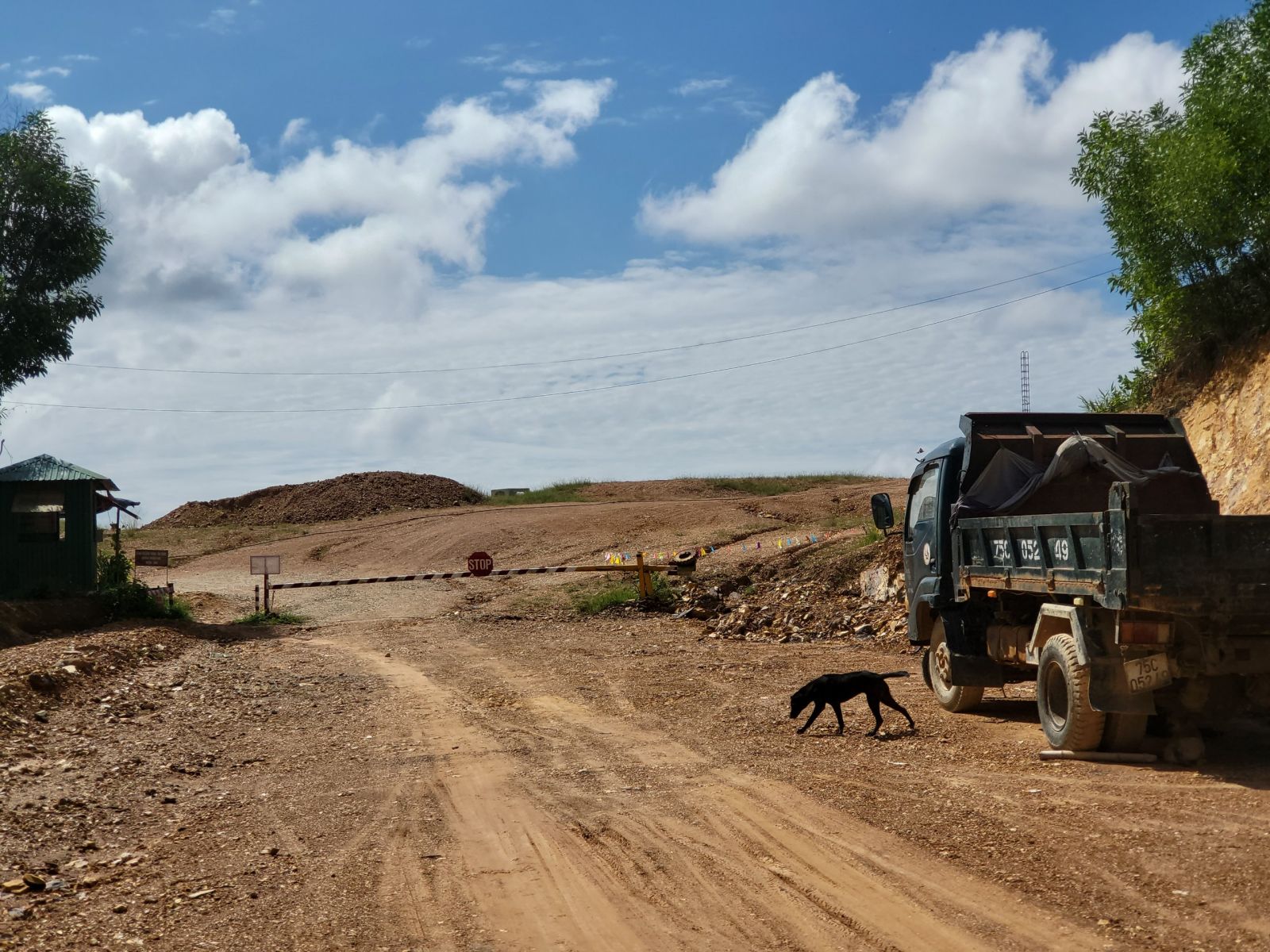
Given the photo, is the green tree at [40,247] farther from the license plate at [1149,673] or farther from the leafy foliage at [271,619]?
the license plate at [1149,673]

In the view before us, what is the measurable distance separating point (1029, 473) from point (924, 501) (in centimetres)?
170

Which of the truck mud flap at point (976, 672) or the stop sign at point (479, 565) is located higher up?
the stop sign at point (479, 565)

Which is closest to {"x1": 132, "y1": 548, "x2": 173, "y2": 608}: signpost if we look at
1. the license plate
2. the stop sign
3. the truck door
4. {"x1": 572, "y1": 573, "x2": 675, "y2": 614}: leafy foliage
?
the stop sign

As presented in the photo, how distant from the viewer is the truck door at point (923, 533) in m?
11.9

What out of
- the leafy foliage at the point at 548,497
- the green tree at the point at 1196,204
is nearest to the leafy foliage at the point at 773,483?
the leafy foliage at the point at 548,497

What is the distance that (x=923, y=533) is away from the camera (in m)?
12.4

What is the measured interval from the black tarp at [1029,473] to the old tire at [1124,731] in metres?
2.57

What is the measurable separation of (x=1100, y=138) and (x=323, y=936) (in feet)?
73.3

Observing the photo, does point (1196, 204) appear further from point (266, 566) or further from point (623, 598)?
point (266, 566)

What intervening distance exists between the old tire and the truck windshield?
12.0 ft

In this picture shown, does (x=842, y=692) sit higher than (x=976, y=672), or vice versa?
(x=976, y=672)

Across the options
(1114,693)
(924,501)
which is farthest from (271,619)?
(1114,693)

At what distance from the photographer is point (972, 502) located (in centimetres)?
1120

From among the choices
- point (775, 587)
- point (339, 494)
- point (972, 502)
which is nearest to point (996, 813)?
point (972, 502)
